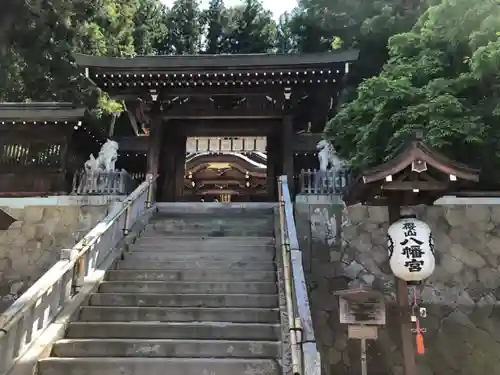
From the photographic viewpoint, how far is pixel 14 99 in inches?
822

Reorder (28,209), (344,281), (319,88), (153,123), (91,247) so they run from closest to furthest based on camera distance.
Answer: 1. (91,247)
2. (344,281)
3. (28,209)
4. (319,88)
5. (153,123)

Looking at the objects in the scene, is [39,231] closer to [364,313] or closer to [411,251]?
[364,313]

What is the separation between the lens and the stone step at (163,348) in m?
5.82

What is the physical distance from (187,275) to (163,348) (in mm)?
2050

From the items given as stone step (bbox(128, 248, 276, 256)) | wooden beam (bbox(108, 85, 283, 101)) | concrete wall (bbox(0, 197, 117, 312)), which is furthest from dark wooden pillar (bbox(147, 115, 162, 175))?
stone step (bbox(128, 248, 276, 256))

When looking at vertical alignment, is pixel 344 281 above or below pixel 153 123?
below

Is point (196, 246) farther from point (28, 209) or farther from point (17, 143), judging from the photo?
Result: point (17, 143)

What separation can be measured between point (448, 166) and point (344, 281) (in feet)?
16.8

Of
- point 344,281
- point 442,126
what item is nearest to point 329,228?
point 344,281

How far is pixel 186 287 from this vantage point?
754cm

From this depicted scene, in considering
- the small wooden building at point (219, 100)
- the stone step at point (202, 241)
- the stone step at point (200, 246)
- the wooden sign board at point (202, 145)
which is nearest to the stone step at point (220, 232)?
the stone step at point (202, 241)

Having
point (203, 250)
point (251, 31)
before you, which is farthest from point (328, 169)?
point (251, 31)

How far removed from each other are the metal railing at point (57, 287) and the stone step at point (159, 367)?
0.45 meters

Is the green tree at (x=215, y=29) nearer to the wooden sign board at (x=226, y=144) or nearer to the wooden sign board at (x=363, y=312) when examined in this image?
the wooden sign board at (x=226, y=144)
